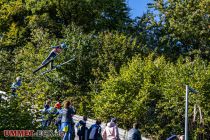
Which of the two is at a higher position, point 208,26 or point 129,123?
point 208,26

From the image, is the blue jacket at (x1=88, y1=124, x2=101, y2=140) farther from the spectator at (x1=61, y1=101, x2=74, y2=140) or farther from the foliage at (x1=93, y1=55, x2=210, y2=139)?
the foliage at (x1=93, y1=55, x2=210, y2=139)

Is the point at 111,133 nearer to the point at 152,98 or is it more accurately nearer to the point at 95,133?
the point at 95,133

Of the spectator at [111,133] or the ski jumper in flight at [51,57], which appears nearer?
the spectator at [111,133]

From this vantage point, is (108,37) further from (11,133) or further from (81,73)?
(11,133)

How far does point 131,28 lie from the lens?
44.3 m

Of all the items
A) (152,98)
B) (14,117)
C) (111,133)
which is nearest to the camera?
(14,117)

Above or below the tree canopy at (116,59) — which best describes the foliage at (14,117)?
below

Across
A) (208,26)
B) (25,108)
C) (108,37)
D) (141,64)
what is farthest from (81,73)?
(25,108)

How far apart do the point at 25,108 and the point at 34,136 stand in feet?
3.20

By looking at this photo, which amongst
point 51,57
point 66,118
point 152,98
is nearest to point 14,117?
point 66,118

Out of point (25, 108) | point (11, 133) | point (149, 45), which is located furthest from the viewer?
point (149, 45)

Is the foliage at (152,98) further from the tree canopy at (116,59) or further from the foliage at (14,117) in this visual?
the foliage at (14,117)

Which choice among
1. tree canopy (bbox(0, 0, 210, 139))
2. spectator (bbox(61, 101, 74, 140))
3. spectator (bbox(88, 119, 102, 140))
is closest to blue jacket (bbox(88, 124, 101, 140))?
spectator (bbox(88, 119, 102, 140))

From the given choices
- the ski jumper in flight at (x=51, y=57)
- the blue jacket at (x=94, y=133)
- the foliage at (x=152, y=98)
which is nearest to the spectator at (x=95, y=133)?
the blue jacket at (x=94, y=133)
